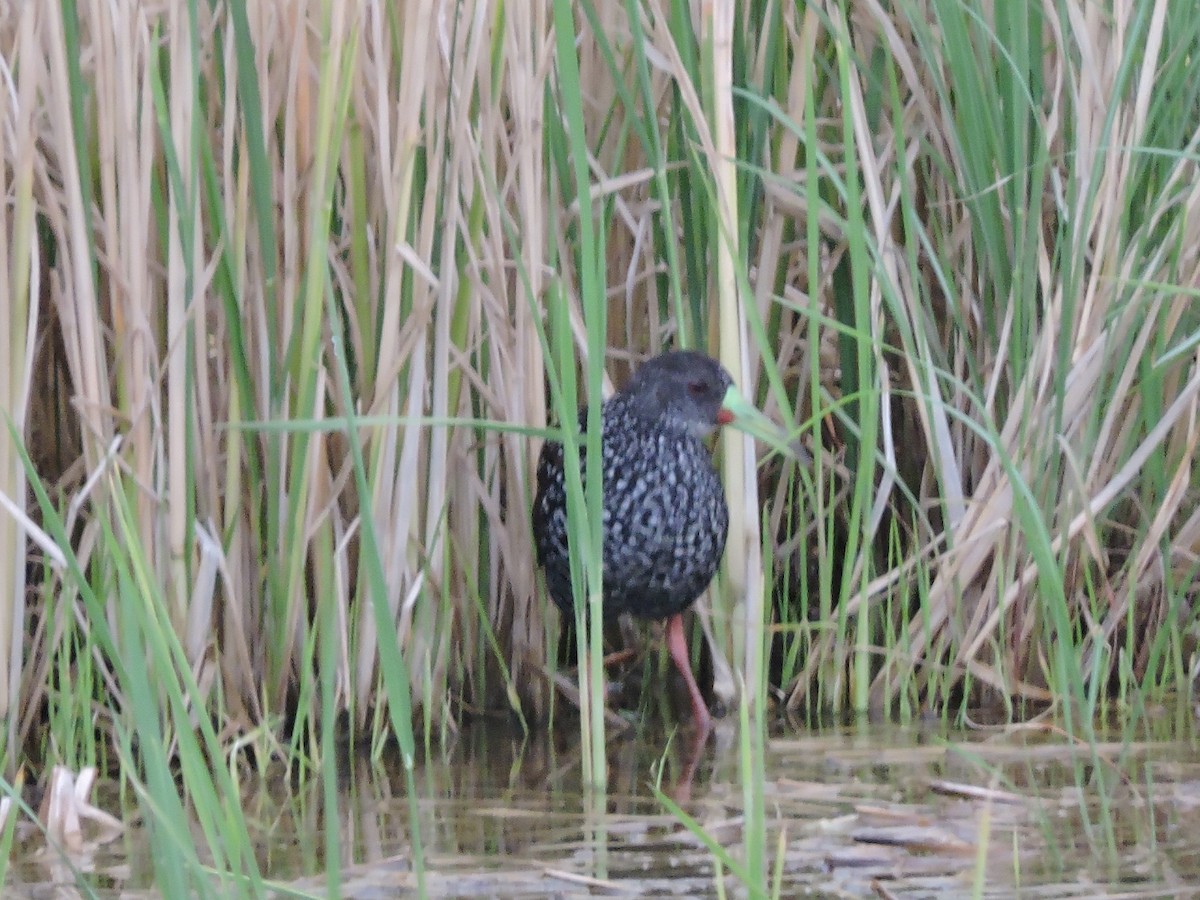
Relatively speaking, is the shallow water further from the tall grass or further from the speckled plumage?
the speckled plumage

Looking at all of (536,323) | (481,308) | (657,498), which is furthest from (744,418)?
(536,323)

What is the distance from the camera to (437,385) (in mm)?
3219

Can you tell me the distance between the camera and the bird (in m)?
3.41

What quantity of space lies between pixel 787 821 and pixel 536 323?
850 millimetres

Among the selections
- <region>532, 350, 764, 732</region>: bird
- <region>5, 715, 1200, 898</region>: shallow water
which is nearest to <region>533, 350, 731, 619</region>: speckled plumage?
<region>532, 350, 764, 732</region>: bird

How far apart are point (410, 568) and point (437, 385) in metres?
0.34

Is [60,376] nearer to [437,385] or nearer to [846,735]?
[437,385]

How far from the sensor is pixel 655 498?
11.5 ft

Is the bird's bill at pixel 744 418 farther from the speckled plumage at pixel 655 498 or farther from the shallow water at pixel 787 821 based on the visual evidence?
the shallow water at pixel 787 821

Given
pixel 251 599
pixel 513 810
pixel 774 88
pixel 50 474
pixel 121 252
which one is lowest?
pixel 513 810

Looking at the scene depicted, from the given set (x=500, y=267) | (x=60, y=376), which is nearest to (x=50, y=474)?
(x=60, y=376)

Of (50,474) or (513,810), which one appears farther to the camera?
(50,474)

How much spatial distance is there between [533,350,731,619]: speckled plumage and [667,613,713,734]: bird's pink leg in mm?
104

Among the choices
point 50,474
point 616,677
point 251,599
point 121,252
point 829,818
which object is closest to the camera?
point 829,818
